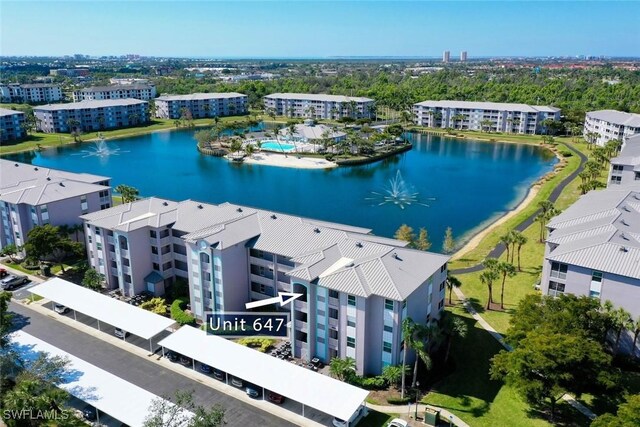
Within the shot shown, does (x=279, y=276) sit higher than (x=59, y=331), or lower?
higher

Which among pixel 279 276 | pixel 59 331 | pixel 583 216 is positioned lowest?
pixel 59 331

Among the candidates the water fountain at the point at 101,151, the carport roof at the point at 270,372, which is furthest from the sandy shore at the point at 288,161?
the carport roof at the point at 270,372

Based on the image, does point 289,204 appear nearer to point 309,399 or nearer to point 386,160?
point 386,160

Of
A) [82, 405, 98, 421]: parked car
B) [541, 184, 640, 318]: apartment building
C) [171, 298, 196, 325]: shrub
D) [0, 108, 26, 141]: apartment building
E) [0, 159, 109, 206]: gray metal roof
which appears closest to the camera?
[82, 405, 98, 421]: parked car

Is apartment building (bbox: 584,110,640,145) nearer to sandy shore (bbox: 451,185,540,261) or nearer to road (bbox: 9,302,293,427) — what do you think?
sandy shore (bbox: 451,185,540,261)

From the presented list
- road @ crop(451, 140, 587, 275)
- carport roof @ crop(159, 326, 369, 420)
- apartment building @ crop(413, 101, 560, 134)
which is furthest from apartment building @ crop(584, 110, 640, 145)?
carport roof @ crop(159, 326, 369, 420)

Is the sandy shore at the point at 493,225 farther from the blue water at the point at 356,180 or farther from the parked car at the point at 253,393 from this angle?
the parked car at the point at 253,393

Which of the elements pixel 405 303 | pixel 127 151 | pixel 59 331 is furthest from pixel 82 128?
pixel 405 303
